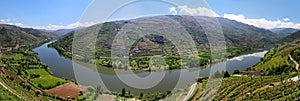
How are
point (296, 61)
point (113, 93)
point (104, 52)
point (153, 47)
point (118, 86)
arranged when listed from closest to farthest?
point (113, 93) < point (118, 86) < point (296, 61) < point (104, 52) < point (153, 47)

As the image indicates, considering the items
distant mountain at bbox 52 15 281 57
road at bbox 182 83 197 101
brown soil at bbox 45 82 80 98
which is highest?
distant mountain at bbox 52 15 281 57

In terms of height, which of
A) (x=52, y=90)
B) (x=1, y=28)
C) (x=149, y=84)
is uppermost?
(x=1, y=28)

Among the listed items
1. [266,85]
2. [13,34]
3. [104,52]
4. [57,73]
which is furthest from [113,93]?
[13,34]

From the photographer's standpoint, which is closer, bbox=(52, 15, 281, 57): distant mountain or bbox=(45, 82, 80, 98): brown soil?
bbox=(52, 15, 281, 57): distant mountain

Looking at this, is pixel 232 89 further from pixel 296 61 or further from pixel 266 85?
pixel 296 61

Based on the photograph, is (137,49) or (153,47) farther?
(153,47)

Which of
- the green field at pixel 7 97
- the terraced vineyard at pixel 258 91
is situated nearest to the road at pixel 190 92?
the terraced vineyard at pixel 258 91

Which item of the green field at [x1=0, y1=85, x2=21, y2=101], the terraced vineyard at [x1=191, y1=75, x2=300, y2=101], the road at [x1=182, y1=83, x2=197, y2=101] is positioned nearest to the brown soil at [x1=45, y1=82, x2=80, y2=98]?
the green field at [x1=0, y1=85, x2=21, y2=101]

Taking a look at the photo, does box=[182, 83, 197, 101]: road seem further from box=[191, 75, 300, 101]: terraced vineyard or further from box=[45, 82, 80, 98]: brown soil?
box=[45, 82, 80, 98]: brown soil

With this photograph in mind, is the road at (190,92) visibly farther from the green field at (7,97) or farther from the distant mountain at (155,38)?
the green field at (7,97)

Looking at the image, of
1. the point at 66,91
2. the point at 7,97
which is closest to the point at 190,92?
the point at 66,91
